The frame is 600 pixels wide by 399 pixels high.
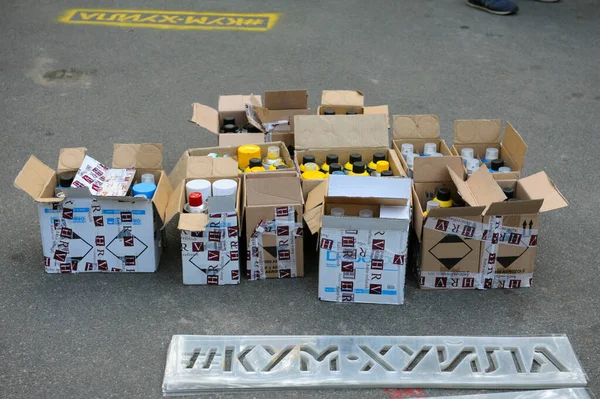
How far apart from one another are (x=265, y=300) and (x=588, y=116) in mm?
3236

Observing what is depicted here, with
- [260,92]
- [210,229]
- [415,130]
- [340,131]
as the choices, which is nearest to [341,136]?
[340,131]

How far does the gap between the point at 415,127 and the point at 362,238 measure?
3.39ft

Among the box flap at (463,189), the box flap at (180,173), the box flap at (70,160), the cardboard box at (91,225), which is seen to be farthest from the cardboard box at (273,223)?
the box flap at (70,160)

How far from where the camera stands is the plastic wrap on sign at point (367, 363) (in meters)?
2.78

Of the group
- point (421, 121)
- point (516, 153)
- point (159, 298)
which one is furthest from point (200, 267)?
point (516, 153)

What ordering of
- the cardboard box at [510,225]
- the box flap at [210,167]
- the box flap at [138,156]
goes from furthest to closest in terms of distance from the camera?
the box flap at [138,156], the box flap at [210,167], the cardboard box at [510,225]

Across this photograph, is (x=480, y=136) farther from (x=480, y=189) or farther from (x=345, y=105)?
(x=345, y=105)

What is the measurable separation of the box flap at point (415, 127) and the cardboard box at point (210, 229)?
959mm

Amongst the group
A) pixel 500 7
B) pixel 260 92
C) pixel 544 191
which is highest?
pixel 544 191

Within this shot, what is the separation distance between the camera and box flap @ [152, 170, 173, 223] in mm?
3256

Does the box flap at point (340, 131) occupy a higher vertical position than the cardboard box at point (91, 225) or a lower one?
higher

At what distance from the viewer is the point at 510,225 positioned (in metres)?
3.19

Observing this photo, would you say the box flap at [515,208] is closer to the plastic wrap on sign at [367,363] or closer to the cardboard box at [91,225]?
the plastic wrap on sign at [367,363]

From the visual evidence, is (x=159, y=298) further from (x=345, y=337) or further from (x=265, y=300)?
(x=345, y=337)
